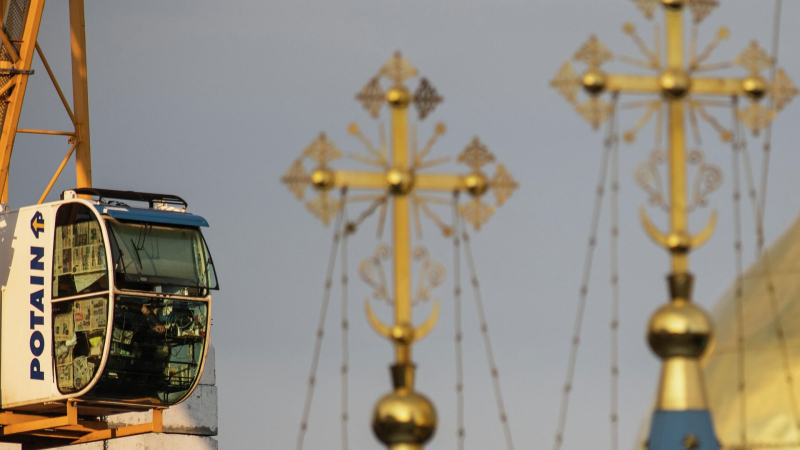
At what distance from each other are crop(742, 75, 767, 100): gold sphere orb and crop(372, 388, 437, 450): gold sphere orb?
12.9 ft

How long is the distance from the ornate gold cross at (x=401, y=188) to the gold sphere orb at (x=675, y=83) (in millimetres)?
1536

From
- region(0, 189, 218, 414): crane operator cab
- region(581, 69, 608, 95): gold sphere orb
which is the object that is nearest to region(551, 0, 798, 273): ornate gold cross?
region(581, 69, 608, 95): gold sphere orb

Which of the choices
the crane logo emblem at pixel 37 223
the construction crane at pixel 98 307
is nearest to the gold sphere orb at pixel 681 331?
the construction crane at pixel 98 307

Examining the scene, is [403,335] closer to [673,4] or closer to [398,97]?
[398,97]

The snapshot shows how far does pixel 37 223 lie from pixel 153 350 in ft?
13.3

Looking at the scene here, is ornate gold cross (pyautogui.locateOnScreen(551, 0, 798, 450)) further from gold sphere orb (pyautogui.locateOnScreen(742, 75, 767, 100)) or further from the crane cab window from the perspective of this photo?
the crane cab window

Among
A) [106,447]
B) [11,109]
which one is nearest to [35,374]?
[11,109]

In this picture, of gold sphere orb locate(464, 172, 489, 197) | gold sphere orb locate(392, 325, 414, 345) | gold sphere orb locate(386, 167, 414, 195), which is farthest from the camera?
gold sphere orb locate(464, 172, 489, 197)

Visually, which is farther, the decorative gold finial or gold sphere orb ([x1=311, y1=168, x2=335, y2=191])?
gold sphere orb ([x1=311, y1=168, x2=335, y2=191])

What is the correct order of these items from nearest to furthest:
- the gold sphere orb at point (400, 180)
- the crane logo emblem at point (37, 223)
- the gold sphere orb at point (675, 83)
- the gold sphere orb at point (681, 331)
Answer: the gold sphere orb at point (681, 331)
the gold sphere orb at point (400, 180)
the gold sphere orb at point (675, 83)
the crane logo emblem at point (37, 223)

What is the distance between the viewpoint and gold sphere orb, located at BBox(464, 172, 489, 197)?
16844mm

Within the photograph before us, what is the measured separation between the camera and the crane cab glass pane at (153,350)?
44.9m

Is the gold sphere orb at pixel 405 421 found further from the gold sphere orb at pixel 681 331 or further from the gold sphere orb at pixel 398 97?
the gold sphere orb at pixel 398 97

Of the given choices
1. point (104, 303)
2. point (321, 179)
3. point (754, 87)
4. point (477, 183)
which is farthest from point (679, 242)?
point (104, 303)
